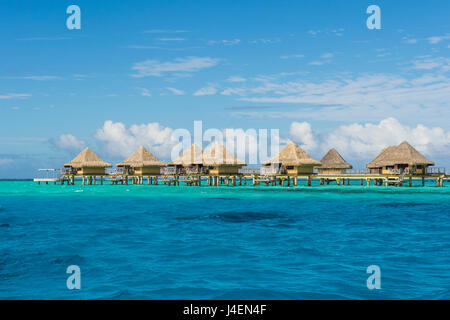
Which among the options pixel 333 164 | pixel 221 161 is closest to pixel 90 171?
pixel 221 161

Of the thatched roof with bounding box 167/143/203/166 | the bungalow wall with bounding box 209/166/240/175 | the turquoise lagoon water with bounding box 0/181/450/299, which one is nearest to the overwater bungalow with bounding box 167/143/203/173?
the thatched roof with bounding box 167/143/203/166

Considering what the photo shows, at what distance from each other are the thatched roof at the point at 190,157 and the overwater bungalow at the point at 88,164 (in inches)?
440

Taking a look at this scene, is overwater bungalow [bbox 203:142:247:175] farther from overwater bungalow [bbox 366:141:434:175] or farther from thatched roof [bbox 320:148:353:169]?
overwater bungalow [bbox 366:141:434:175]

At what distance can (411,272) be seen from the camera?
10484 mm

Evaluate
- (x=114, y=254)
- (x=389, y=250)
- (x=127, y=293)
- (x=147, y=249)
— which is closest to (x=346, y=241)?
(x=389, y=250)

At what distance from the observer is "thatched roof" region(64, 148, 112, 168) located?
6550 centimetres

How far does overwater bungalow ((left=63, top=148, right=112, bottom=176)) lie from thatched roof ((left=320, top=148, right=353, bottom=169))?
1234 inches

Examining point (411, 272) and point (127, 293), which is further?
point (411, 272)

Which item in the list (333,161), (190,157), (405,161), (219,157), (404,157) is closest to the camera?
(405,161)

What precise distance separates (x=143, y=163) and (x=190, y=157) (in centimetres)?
779

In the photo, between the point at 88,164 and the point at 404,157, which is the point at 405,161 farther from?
the point at 88,164

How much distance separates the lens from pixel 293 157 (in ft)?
176
